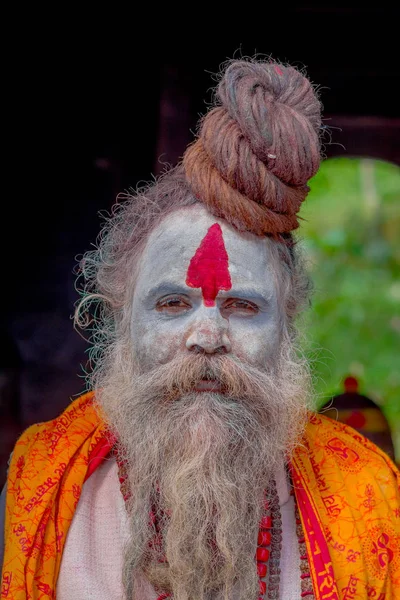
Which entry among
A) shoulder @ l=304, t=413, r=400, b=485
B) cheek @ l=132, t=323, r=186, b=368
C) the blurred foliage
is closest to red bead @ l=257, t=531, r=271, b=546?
shoulder @ l=304, t=413, r=400, b=485

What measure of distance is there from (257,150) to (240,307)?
39 centimetres

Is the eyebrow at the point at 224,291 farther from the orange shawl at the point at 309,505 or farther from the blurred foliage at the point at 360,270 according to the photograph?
the blurred foliage at the point at 360,270

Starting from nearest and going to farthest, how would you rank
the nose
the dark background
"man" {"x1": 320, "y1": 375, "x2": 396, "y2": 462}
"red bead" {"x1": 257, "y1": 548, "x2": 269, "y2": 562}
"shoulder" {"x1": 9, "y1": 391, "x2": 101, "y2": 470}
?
the nose
"red bead" {"x1": 257, "y1": 548, "x2": 269, "y2": 562}
"shoulder" {"x1": 9, "y1": 391, "x2": 101, "y2": 470}
"man" {"x1": 320, "y1": 375, "x2": 396, "y2": 462}
the dark background

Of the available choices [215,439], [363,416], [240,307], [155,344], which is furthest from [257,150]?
[363,416]

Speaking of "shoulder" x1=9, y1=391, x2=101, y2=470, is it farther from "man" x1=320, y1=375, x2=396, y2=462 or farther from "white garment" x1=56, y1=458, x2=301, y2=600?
"man" x1=320, y1=375, x2=396, y2=462

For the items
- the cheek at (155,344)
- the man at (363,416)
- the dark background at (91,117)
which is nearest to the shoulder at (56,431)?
the cheek at (155,344)

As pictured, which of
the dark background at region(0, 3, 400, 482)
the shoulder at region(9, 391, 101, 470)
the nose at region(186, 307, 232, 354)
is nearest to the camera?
the nose at region(186, 307, 232, 354)

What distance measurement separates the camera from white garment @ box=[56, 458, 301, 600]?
6.95 feet

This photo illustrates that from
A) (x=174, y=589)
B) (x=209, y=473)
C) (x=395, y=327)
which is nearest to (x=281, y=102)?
(x=209, y=473)

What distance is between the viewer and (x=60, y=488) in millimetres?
2217

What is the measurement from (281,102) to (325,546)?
3.68ft

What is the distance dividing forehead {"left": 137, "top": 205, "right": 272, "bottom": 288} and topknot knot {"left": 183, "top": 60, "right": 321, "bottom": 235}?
0.03 meters

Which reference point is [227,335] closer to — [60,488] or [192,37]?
[60,488]

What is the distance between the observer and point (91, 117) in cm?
367
